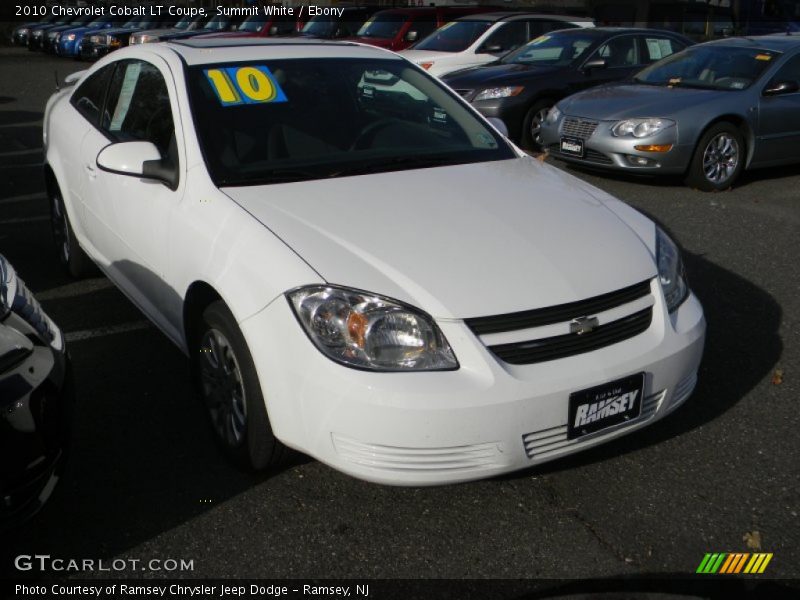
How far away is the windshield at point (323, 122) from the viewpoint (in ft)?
12.3

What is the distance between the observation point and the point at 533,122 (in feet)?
33.2

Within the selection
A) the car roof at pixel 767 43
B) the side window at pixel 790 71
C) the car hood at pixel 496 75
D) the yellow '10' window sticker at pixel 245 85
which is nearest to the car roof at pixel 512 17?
the car hood at pixel 496 75

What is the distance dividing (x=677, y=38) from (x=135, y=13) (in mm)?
21405

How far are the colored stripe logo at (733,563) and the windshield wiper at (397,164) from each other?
2031 millimetres

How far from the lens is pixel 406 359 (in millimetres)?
2801

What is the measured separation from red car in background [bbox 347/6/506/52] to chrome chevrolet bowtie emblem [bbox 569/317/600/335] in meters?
12.1

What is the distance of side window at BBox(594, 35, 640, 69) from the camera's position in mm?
10712

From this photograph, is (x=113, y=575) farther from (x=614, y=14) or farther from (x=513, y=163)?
(x=614, y=14)

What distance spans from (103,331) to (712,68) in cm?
670

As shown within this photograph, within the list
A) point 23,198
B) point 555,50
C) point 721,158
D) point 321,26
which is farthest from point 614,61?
point 321,26

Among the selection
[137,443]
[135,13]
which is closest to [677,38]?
[137,443]

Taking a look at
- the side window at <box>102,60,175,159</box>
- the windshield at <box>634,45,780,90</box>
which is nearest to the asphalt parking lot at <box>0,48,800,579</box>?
the side window at <box>102,60,175,159</box>

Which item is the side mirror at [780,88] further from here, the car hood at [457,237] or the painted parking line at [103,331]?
the painted parking line at [103,331]

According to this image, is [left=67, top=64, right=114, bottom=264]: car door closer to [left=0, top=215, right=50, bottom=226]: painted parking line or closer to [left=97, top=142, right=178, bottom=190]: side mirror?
[left=97, top=142, right=178, bottom=190]: side mirror
